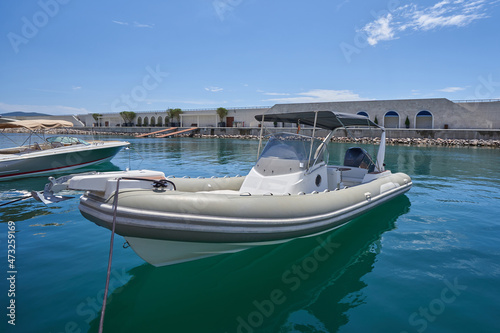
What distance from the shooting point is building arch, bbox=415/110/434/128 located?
40.9 metres

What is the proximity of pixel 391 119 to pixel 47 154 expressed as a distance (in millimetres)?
44134

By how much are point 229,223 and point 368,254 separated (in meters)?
2.76

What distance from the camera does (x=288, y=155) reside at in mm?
5695

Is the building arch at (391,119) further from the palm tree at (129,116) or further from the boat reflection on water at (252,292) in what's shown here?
the palm tree at (129,116)

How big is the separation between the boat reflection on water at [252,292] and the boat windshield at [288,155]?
1413mm

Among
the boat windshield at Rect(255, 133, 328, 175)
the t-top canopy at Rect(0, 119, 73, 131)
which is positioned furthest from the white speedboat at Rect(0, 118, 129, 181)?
the boat windshield at Rect(255, 133, 328, 175)

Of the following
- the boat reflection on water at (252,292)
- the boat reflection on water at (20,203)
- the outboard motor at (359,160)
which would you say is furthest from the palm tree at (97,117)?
the boat reflection on water at (252,292)

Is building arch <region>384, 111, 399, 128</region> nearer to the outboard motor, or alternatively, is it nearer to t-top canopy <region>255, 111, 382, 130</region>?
the outboard motor

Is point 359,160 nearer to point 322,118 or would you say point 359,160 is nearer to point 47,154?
point 322,118

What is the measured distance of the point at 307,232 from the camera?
4.43 meters

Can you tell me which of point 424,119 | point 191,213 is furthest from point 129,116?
point 191,213

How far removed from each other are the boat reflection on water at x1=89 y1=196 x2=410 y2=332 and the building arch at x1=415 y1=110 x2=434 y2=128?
43.0 meters

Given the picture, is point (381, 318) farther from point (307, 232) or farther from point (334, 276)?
point (307, 232)

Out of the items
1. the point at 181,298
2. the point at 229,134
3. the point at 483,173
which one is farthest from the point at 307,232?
the point at 229,134
